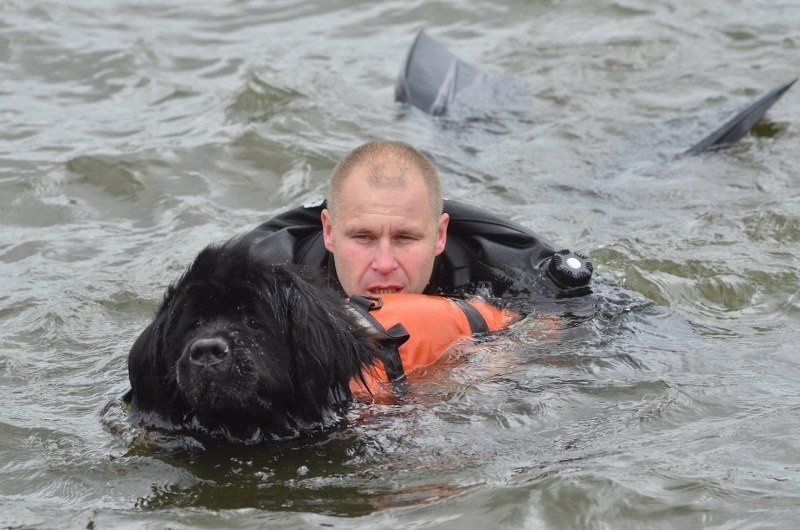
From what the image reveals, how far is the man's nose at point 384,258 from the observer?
505 cm

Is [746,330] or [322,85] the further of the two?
[322,85]

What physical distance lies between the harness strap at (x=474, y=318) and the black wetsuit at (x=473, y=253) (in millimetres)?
438

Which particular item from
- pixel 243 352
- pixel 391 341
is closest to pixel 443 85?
pixel 391 341

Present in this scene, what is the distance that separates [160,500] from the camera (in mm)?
4020

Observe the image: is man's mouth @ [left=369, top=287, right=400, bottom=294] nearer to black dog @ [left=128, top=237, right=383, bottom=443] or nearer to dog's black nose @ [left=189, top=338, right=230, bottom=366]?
black dog @ [left=128, top=237, right=383, bottom=443]

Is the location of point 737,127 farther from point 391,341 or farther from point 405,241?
point 391,341

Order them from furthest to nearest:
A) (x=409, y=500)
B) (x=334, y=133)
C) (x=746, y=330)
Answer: (x=334, y=133)
(x=746, y=330)
(x=409, y=500)

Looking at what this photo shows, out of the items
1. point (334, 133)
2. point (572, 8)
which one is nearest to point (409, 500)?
point (334, 133)

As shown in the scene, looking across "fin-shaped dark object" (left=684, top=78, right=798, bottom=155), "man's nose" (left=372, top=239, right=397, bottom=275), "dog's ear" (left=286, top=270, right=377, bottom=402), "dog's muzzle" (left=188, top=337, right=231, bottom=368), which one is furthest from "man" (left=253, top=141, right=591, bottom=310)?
"fin-shaped dark object" (left=684, top=78, right=798, bottom=155)

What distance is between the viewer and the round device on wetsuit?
523 centimetres

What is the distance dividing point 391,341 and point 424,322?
0.24 metres

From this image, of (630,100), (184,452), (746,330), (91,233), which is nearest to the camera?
(184,452)

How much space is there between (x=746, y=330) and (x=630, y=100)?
14.1 ft

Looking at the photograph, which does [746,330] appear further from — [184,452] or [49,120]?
[49,120]
